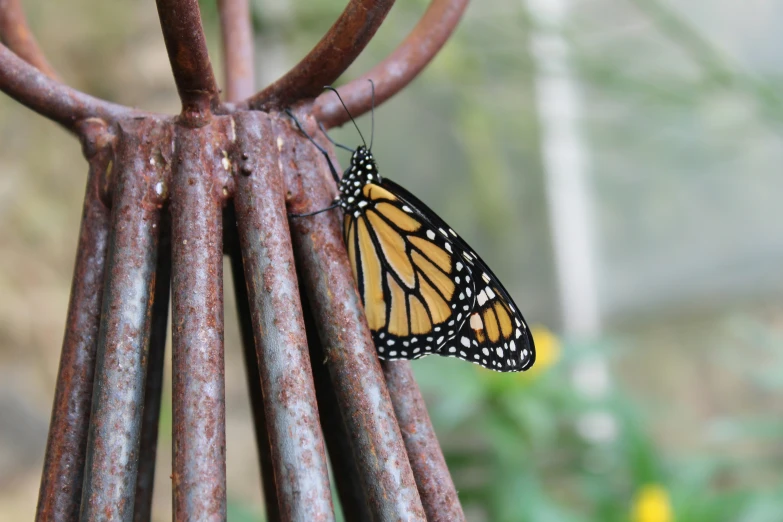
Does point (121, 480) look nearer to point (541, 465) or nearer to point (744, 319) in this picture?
point (541, 465)

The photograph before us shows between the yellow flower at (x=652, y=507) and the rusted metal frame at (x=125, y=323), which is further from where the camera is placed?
the yellow flower at (x=652, y=507)

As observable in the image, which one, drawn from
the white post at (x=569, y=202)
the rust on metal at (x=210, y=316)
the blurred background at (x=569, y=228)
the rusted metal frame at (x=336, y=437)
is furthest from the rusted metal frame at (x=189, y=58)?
the white post at (x=569, y=202)

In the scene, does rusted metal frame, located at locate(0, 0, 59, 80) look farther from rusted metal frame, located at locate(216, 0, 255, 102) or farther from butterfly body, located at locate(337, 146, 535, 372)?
butterfly body, located at locate(337, 146, 535, 372)

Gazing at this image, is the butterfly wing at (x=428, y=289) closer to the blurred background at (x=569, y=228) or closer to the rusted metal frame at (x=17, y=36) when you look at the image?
the rusted metal frame at (x=17, y=36)

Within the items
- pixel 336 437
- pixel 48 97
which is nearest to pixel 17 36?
pixel 48 97

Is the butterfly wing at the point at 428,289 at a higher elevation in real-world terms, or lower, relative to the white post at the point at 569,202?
lower

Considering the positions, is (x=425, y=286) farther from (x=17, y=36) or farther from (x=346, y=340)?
(x=17, y=36)

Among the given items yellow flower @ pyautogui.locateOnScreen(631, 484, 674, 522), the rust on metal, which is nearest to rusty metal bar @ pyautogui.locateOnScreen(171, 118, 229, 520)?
the rust on metal
